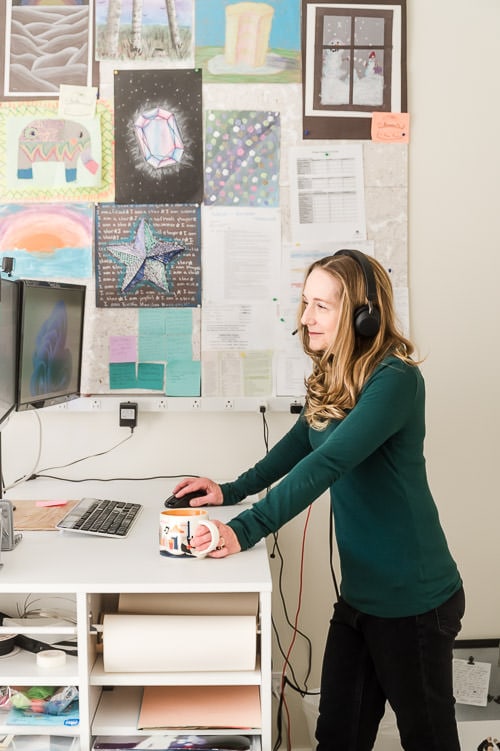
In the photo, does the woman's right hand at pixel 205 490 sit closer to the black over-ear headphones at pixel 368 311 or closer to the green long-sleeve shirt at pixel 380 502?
the green long-sleeve shirt at pixel 380 502

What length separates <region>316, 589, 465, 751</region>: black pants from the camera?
1347 mm

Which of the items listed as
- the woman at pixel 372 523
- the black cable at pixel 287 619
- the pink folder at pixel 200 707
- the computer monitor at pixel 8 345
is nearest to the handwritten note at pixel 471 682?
the black cable at pixel 287 619

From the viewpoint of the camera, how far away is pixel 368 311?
1421mm

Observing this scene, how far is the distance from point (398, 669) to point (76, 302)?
120cm

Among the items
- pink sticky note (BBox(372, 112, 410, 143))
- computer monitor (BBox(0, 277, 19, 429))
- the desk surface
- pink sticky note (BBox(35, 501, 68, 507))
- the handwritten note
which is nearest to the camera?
the desk surface

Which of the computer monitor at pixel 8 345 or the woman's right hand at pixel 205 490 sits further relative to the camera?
the woman's right hand at pixel 205 490

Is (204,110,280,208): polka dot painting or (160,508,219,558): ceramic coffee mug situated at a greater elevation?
(204,110,280,208): polka dot painting

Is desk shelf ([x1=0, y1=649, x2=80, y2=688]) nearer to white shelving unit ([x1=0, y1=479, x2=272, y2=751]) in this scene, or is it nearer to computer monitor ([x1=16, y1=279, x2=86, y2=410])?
white shelving unit ([x1=0, y1=479, x2=272, y2=751])

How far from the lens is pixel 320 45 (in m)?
2.17

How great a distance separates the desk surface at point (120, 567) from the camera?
123cm

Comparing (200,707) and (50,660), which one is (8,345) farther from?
(200,707)

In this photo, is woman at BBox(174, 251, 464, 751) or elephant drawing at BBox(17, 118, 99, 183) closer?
woman at BBox(174, 251, 464, 751)

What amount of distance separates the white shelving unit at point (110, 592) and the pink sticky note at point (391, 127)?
1.38 m

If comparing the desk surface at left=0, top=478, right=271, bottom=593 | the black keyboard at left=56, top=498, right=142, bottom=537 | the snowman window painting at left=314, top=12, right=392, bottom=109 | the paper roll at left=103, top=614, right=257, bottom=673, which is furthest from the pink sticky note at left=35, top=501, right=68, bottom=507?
the snowman window painting at left=314, top=12, right=392, bottom=109
